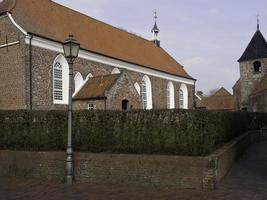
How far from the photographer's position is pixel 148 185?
33.3 ft

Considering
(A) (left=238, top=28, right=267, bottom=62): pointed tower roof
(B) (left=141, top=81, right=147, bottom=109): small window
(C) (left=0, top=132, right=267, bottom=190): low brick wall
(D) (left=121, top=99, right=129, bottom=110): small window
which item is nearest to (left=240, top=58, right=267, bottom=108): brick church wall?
(A) (left=238, top=28, right=267, bottom=62): pointed tower roof

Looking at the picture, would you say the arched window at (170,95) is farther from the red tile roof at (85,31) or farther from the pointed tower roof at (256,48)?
the pointed tower roof at (256,48)

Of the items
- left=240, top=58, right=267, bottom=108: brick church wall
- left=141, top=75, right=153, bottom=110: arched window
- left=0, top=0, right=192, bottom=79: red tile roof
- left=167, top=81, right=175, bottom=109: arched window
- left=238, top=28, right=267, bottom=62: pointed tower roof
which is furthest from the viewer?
left=238, top=28, right=267, bottom=62: pointed tower roof

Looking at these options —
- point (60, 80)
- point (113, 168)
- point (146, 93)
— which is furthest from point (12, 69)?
point (146, 93)

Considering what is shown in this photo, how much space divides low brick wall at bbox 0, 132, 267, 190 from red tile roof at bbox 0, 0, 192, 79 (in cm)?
1375

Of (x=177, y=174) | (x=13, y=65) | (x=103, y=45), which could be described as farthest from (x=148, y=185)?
(x=103, y=45)

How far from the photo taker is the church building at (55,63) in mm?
23344

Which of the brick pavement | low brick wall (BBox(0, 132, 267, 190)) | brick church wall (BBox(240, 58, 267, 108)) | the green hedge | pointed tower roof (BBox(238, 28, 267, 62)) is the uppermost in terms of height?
pointed tower roof (BBox(238, 28, 267, 62))

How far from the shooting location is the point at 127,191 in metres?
9.40

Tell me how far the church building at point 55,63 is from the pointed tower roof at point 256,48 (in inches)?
908

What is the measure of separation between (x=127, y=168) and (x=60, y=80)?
1677cm

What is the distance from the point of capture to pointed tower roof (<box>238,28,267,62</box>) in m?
51.0

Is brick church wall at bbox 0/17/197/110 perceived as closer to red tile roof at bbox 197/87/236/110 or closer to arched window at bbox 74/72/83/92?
arched window at bbox 74/72/83/92

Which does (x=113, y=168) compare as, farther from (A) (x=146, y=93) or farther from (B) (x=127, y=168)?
(A) (x=146, y=93)
